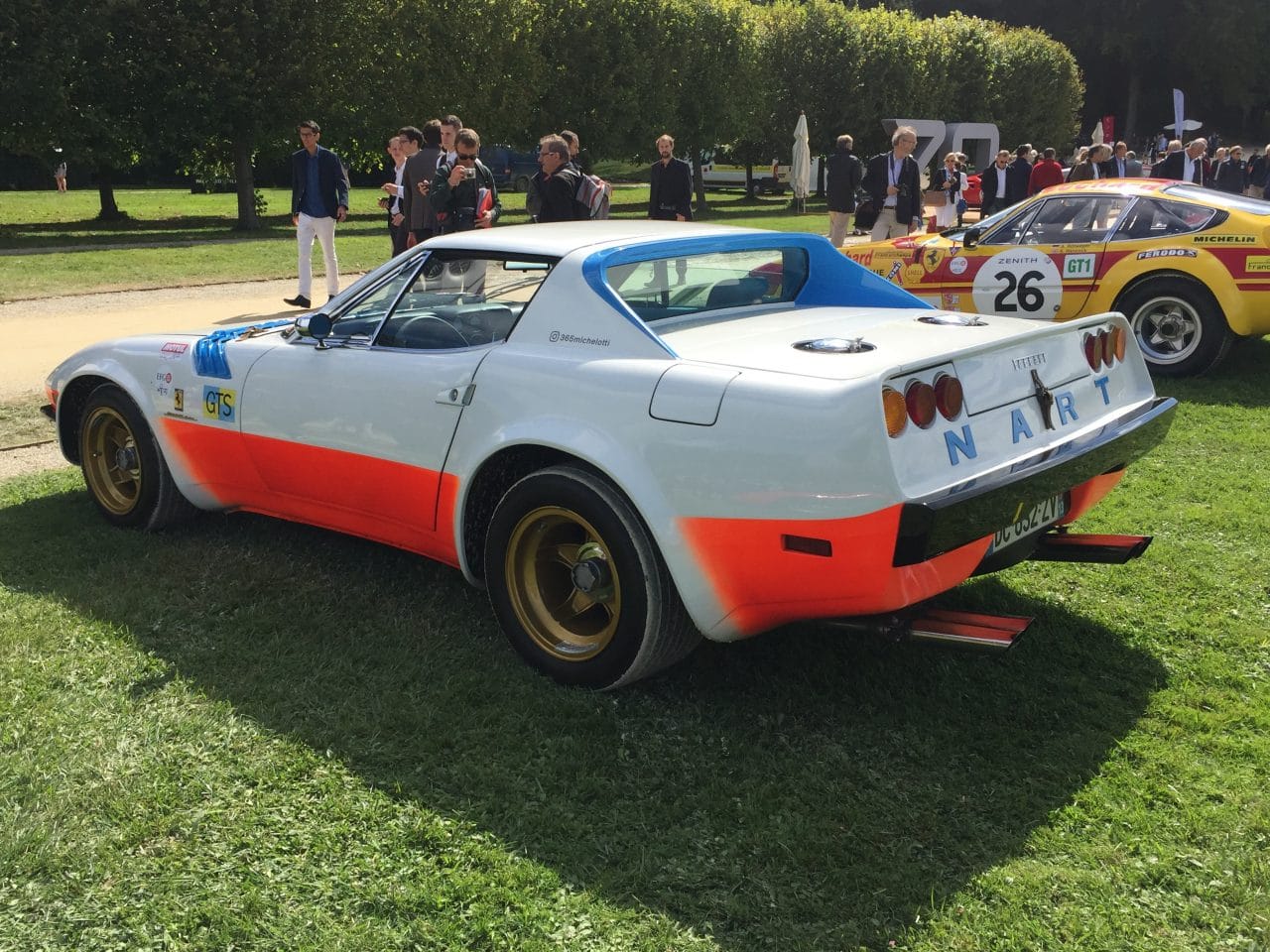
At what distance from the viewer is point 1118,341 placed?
400 centimetres

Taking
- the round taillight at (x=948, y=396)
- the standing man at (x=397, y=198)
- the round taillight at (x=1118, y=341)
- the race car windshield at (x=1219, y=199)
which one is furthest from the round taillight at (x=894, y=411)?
the standing man at (x=397, y=198)

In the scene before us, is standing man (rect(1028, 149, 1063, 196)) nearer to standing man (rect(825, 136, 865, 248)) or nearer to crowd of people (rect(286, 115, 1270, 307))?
crowd of people (rect(286, 115, 1270, 307))

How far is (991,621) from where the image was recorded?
11.0 ft

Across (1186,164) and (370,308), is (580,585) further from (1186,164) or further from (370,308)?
(1186,164)

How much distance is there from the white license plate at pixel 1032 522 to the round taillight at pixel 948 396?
1.20 feet

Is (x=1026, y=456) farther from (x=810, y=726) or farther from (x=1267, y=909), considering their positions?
(x=1267, y=909)

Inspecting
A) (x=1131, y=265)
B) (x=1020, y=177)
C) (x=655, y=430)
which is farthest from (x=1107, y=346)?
(x=1020, y=177)

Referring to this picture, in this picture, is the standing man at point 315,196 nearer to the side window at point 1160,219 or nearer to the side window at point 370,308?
the side window at point 1160,219

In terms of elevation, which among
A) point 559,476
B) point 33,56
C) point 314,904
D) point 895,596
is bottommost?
point 314,904

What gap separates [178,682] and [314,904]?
1.31 metres

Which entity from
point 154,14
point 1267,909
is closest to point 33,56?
point 154,14

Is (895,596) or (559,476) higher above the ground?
(559,476)

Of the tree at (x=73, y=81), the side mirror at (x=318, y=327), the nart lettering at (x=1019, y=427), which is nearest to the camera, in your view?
the nart lettering at (x=1019, y=427)

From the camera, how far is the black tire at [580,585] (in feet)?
11.0
